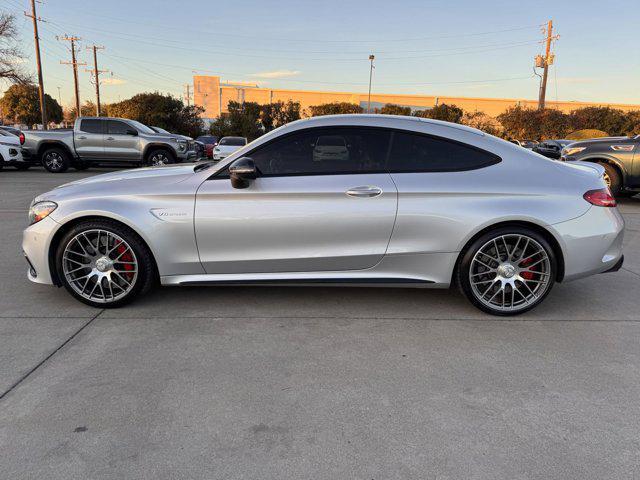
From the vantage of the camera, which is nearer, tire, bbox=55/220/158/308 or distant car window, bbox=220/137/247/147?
tire, bbox=55/220/158/308

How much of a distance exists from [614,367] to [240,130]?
4766 centimetres

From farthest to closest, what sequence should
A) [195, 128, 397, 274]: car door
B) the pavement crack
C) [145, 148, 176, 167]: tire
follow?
[145, 148, 176, 167]: tire
[195, 128, 397, 274]: car door
the pavement crack

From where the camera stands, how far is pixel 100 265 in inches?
156

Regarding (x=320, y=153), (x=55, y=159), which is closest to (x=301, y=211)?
(x=320, y=153)

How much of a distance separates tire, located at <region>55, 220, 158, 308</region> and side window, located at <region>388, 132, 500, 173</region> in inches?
87.2

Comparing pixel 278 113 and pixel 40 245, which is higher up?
pixel 278 113

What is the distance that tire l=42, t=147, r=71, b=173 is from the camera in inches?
614

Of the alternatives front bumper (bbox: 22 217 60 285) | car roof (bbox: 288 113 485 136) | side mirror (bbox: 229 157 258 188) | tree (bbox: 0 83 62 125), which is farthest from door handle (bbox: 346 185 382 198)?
tree (bbox: 0 83 62 125)

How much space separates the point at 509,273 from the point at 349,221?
4.64 feet

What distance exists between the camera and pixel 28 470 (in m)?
2.15

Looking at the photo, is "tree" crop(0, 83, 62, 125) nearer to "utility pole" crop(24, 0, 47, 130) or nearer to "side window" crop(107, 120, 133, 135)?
"utility pole" crop(24, 0, 47, 130)

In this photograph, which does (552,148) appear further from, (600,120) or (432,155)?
(600,120)

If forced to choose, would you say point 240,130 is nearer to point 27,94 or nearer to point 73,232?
point 27,94

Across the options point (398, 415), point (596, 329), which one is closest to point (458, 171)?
point (596, 329)
